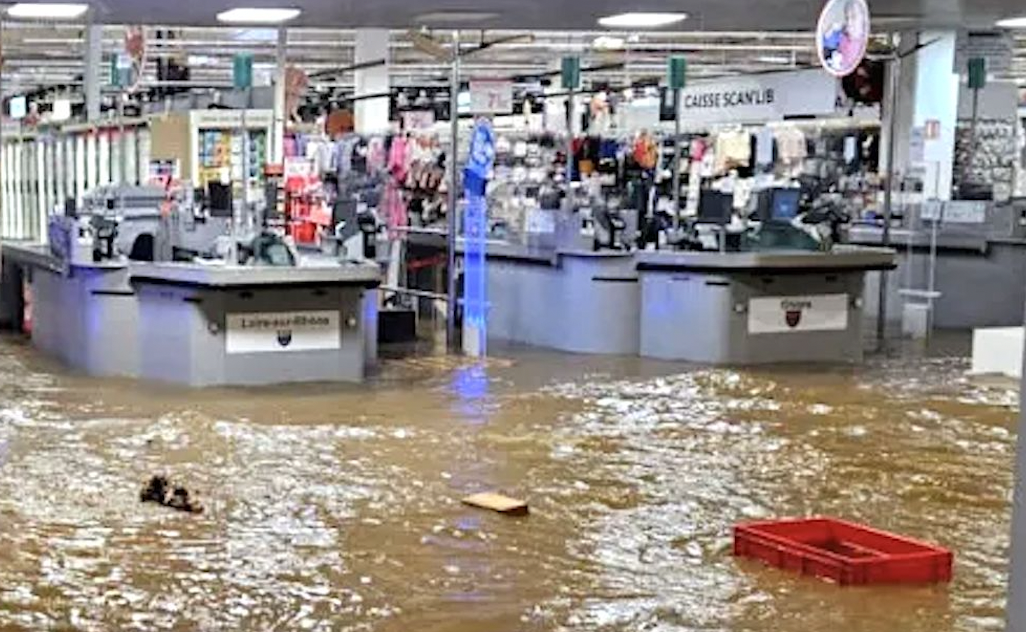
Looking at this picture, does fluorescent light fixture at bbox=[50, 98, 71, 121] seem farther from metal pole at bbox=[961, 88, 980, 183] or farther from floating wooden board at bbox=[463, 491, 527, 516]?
floating wooden board at bbox=[463, 491, 527, 516]

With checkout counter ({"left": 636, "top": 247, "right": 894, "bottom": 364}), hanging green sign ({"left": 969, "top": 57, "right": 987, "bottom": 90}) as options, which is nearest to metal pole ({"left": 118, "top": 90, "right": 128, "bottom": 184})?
checkout counter ({"left": 636, "top": 247, "right": 894, "bottom": 364})

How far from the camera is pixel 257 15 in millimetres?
10359

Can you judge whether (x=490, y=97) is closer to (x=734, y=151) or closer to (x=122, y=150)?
(x=734, y=151)

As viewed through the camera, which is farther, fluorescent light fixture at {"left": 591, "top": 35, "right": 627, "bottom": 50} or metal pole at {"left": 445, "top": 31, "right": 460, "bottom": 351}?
fluorescent light fixture at {"left": 591, "top": 35, "right": 627, "bottom": 50}

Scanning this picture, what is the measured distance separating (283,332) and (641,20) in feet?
11.6

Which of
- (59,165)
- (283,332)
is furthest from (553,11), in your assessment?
(59,165)

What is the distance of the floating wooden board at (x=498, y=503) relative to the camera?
5.89m

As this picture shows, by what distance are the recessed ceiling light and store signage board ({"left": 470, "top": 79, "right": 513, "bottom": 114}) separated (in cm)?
121

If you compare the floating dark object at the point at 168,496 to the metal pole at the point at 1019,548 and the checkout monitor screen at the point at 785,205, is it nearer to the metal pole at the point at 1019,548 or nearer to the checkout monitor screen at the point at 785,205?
the metal pole at the point at 1019,548

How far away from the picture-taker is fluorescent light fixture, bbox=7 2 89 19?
934 cm

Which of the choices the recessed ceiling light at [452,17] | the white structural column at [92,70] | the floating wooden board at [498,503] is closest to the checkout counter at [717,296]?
the recessed ceiling light at [452,17]

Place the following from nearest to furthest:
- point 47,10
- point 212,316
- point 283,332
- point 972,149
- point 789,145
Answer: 1. point 212,316
2. point 283,332
3. point 47,10
4. point 972,149
5. point 789,145

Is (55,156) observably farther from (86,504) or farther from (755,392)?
(86,504)

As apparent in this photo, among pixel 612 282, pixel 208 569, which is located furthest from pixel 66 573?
pixel 612 282
